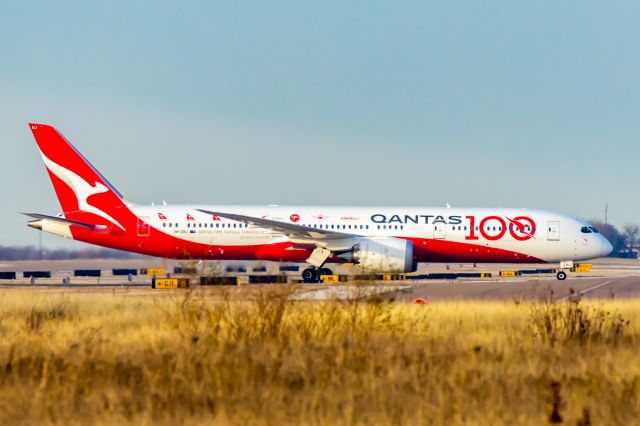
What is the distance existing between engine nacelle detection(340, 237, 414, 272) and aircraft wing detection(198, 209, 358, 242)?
98 cm

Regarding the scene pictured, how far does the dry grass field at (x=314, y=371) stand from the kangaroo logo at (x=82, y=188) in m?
27.2

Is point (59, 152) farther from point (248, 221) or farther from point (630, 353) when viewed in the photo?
point (630, 353)

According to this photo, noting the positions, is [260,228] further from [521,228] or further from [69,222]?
[521,228]

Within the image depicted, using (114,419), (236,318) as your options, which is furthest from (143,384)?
(236,318)

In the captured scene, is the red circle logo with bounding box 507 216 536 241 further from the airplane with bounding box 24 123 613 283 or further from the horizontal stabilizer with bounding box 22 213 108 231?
the horizontal stabilizer with bounding box 22 213 108 231

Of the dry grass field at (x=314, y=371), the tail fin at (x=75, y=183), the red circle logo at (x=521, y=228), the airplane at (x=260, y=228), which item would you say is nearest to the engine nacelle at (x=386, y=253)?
the airplane at (x=260, y=228)

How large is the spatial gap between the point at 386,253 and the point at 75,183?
51.4 ft

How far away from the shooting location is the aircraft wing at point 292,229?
139 feet

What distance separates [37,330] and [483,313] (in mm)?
9710

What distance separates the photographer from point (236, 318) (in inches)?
583

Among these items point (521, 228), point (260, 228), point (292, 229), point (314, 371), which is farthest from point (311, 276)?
point (314, 371)

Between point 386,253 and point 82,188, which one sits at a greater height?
point 82,188

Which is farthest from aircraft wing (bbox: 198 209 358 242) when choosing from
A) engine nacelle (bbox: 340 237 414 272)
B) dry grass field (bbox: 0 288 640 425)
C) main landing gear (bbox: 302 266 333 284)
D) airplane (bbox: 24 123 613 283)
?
dry grass field (bbox: 0 288 640 425)

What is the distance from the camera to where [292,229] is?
42688mm
